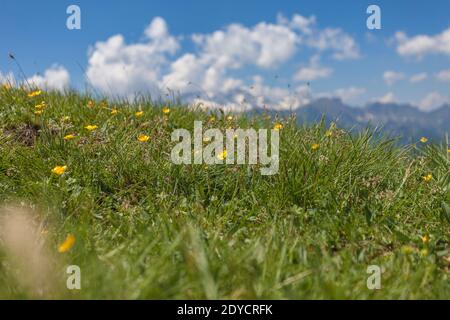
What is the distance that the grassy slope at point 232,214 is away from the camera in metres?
2.67

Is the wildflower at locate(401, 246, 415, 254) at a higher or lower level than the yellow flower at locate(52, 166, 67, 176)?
lower

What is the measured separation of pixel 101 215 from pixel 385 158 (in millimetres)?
2897

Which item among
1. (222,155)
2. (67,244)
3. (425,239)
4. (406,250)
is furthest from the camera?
(222,155)

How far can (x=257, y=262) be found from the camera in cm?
285

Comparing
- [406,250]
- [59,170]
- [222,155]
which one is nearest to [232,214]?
[222,155]

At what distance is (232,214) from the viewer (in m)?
4.02

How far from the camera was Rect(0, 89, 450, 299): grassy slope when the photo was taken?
267 centimetres

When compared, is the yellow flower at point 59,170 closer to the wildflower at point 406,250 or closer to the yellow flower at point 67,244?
the yellow flower at point 67,244

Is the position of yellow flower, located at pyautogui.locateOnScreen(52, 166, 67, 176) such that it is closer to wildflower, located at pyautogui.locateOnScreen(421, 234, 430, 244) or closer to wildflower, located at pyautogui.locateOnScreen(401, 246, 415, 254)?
wildflower, located at pyautogui.locateOnScreen(401, 246, 415, 254)

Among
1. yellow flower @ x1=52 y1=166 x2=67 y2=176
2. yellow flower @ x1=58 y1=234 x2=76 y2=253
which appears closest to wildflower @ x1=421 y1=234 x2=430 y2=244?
yellow flower @ x1=58 y1=234 x2=76 y2=253

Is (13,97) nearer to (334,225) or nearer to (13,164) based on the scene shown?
(13,164)

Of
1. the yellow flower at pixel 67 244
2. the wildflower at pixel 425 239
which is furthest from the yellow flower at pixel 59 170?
the wildflower at pixel 425 239

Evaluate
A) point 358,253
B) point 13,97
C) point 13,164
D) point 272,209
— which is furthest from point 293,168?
point 13,97

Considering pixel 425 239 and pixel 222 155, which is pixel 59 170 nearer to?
pixel 222 155
